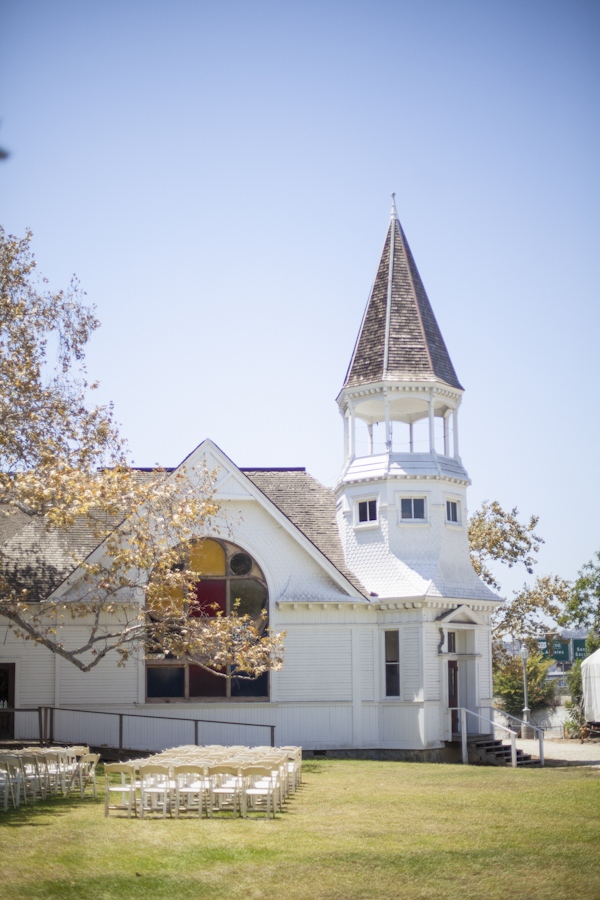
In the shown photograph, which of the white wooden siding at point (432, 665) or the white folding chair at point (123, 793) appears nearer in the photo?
the white folding chair at point (123, 793)

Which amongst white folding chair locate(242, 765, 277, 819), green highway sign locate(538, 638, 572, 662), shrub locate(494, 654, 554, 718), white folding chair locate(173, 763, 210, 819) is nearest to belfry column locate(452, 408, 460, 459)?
green highway sign locate(538, 638, 572, 662)

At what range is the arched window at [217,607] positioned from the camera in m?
26.2

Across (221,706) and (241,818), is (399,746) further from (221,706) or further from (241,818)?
(241,818)

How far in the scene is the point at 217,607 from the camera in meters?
26.0

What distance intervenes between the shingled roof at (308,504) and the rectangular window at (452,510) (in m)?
3.39

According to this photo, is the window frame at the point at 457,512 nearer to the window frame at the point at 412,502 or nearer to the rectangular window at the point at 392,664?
the window frame at the point at 412,502

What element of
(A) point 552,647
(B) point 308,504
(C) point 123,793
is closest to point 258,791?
(C) point 123,793

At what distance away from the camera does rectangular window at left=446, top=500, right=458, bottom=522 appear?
28562 mm

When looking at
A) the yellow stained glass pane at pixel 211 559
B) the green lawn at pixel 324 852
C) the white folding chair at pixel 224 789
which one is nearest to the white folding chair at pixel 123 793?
the green lawn at pixel 324 852

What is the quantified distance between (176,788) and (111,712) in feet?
40.0

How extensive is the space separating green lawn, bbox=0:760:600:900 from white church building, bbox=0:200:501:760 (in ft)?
32.0

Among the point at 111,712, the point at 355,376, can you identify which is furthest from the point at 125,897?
the point at 355,376

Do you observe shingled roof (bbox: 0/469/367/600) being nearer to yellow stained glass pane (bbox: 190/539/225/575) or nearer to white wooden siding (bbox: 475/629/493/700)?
yellow stained glass pane (bbox: 190/539/225/575)

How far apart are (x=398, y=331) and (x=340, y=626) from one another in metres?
9.33
